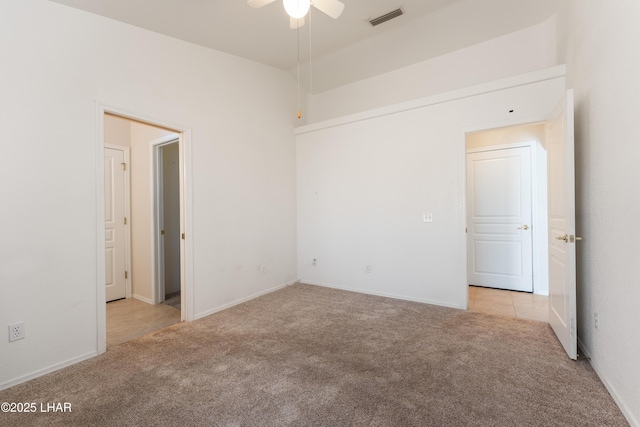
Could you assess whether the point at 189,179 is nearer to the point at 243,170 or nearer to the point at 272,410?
the point at 243,170

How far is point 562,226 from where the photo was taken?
2.37 metres

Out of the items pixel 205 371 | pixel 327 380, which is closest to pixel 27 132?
pixel 205 371

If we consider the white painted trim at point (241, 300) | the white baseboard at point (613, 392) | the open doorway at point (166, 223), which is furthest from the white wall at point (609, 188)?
Result: the open doorway at point (166, 223)

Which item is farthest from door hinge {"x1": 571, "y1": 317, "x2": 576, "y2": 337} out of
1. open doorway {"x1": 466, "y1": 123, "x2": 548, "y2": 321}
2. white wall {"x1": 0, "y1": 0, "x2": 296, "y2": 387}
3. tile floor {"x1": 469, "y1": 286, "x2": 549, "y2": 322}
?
white wall {"x1": 0, "y1": 0, "x2": 296, "y2": 387}

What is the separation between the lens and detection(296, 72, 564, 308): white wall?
11.0 feet

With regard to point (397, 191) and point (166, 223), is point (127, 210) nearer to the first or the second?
point (166, 223)

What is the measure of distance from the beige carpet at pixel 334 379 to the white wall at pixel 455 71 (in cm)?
291

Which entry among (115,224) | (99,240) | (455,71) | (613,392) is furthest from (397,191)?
(115,224)

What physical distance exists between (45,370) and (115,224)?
7.56ft

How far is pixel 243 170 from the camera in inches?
153

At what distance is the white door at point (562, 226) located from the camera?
219 centimetres

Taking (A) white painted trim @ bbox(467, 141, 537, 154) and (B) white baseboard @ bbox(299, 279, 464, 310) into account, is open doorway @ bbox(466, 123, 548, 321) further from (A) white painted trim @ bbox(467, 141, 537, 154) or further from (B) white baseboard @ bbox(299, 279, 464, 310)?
(B) white baseboard @ bbox(299, 279, 464, 310)

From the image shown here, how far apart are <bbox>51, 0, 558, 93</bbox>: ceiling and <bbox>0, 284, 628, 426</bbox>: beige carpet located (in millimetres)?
3016

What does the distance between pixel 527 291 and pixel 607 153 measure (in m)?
2.90
